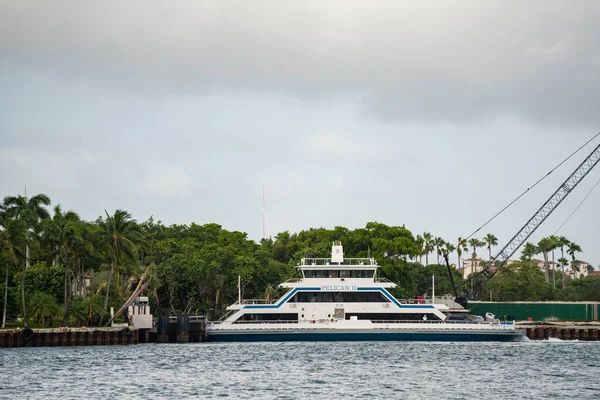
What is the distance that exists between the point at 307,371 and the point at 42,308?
27.4 m

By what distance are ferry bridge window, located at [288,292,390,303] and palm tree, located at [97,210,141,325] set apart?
1418cm

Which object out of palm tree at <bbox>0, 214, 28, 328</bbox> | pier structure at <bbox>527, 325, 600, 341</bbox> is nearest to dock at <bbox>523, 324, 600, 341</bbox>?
pier structure at <bbox>527, 325, 600, 341</bbox>

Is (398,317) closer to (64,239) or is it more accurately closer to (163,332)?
(163,332)

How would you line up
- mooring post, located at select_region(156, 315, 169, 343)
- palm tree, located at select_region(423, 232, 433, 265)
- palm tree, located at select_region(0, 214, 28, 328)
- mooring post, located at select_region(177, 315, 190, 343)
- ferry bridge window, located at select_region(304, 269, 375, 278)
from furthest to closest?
palm tree, located at select_region(423, 232, 433, 265)
mooring post, located at select_region(156, 315, 169, 343)
mooring post, located at select_region(177, 315, 190, 343)
ferry bridge window, located at select_region(304, 269, 375, 278)
palm tree, located at select_region(0, 214, 28, 328)

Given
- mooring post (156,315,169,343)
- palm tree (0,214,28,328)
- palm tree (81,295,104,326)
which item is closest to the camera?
palm tree (0,214,28,328)

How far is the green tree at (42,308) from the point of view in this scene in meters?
66.6

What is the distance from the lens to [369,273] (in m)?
67.1

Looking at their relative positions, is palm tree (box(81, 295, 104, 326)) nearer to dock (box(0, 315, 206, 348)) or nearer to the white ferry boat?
dock (box(0, 315, 206, 348))

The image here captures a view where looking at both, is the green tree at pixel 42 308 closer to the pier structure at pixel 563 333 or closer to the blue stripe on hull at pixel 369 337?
the blue stripe on hull at pixel 369 337

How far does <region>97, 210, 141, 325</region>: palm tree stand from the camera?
230 ft

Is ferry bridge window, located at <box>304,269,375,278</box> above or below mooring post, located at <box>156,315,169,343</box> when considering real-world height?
above

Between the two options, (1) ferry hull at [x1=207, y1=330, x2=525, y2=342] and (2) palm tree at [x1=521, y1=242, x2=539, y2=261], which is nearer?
(1) ferry hull at [x1=207, y1=330, x2=525, y2=342]

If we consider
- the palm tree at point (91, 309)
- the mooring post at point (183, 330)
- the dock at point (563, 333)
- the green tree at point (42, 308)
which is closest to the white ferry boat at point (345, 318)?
the mooring post at point (183, 330)

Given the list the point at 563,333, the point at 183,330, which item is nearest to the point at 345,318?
the point at 183,330
